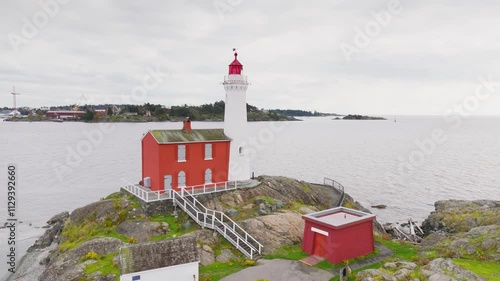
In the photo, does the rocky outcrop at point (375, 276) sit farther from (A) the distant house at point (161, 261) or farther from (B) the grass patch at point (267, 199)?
(B) the grass patch at point (267, 199)

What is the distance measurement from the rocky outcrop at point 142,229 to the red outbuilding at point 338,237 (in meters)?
9.82

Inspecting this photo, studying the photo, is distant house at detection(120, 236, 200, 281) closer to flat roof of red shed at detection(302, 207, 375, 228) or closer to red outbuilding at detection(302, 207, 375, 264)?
red outbuilding at detection(302, 207, 375, 264)

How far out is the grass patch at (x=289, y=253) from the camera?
2284 centimetres

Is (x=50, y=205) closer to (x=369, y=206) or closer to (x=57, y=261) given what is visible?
(x=57, y=261)

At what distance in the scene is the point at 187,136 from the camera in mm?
30500

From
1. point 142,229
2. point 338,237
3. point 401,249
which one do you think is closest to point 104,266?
point 142,229

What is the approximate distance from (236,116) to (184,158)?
6.18 meters

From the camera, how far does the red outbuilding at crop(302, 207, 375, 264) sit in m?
22.1

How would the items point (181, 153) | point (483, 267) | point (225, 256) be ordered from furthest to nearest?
point (181, 153), point (225, 256), point (483, 267)

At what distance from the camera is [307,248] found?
77.3 ft

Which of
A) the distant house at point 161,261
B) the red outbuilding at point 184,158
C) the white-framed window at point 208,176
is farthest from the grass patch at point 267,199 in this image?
the distant house at point 161,261

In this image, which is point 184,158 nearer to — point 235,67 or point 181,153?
point 181,153

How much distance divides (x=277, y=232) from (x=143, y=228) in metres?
9.31

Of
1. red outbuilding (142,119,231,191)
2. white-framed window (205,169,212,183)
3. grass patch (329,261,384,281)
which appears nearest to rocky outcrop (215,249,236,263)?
grass patch (329,261,384,281)
